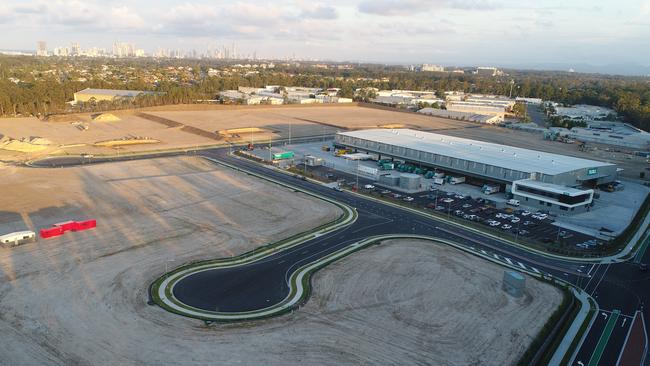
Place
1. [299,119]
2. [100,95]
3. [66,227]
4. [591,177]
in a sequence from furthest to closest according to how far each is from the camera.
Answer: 1. [100,95]
2. [299,119]
3. [591,177]
4. [66,227]

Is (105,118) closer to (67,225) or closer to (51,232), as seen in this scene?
(67,225)

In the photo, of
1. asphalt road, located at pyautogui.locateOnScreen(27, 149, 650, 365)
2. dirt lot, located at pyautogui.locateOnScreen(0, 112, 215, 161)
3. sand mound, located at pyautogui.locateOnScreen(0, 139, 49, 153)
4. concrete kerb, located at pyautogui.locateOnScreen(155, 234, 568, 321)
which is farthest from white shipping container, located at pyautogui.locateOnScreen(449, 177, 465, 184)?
sand mound, located at pyautogui.locateOnScreen(0, 139, 49, 153)

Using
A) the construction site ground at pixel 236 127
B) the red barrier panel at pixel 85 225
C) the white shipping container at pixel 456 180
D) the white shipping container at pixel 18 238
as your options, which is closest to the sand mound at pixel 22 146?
the construction site ground at pixel 236 127

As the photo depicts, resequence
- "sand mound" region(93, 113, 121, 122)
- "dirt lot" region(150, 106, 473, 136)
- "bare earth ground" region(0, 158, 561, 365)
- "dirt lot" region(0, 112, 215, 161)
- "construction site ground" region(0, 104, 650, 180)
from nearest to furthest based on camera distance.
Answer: "bare earth ground" region(0, 158, 561, 365), "dirt lot" region(0, 112, 215, 161), "construction site ground" region(0, 104, 650, 180), "sand mound" region(93, 113, 121, 122), "dirt lot" region(150, 106, 473, 136)

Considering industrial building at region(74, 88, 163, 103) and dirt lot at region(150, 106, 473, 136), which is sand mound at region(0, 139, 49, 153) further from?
industrial building at region(74, 88, 163, 103)

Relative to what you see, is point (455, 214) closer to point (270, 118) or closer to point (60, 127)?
point (270, 118)

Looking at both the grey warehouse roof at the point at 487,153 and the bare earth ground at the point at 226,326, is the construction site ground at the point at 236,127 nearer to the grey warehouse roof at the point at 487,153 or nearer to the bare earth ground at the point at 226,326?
the grey warehouse roof at the point at 487,153

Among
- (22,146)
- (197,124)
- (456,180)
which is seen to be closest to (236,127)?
(197,124)

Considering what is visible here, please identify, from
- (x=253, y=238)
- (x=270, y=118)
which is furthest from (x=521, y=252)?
(x=270, y=118)
